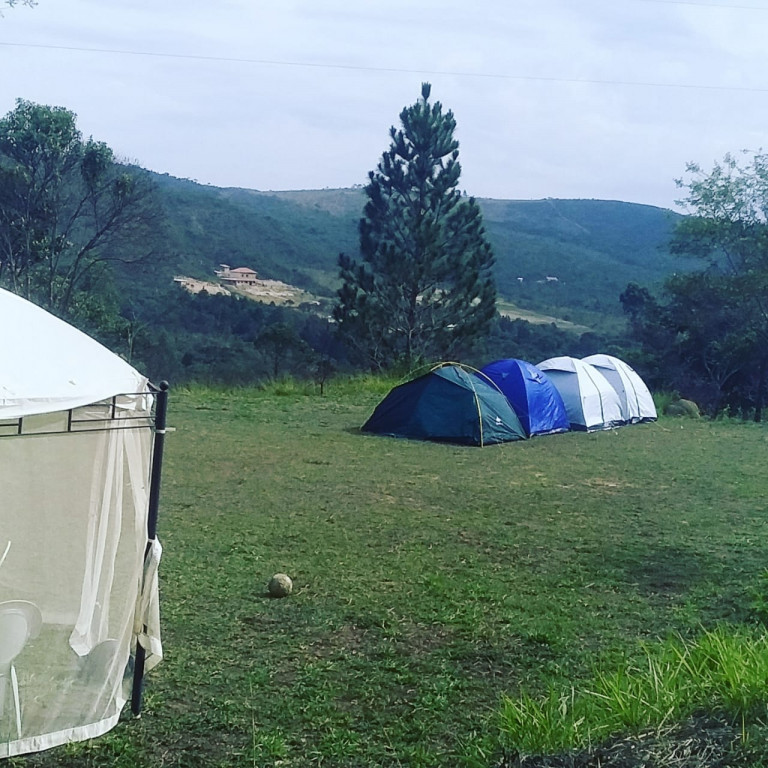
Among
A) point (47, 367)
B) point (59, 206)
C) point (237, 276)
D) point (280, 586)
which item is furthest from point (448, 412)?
point (237, 276)

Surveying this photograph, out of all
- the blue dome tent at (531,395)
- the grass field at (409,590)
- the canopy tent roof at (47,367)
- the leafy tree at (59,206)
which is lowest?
the grass field at (409,590)

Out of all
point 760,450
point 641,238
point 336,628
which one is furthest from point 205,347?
point 641,238

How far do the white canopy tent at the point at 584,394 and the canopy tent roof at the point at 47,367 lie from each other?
10821mm

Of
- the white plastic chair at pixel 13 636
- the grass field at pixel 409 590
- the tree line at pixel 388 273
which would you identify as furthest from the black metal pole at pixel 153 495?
the tree line at pixel 388 273

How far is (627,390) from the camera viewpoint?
14992 mm

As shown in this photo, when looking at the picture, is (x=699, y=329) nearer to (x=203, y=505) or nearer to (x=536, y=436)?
(x=536, y=436)

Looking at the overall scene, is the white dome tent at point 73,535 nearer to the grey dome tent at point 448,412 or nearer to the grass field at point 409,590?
the grass field at point 409,590

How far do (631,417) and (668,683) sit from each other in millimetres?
11972

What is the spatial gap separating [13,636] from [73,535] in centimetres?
61

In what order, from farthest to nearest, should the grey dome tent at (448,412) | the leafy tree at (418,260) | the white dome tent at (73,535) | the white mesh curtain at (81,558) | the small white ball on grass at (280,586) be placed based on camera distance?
the leafy tree at (418,260), the grey dome tent at (448,412), the small white ball on grass at (280,586), the white mesh curtain at (81,558), the white dome tent at (73,535)

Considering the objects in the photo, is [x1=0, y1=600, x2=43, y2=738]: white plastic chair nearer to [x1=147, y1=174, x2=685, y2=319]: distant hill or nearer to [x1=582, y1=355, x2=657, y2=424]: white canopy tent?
[x1=582, y1=355, x2=657, y2=424]: white canopy tent

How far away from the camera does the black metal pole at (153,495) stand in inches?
140

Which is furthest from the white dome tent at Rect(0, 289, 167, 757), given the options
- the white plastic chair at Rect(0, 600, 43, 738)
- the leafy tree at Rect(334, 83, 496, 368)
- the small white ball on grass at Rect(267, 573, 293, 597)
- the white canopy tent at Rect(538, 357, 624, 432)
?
the leafy tree at Rect(334, 83, 496, 368)

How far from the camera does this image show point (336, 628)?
4.79 meters
